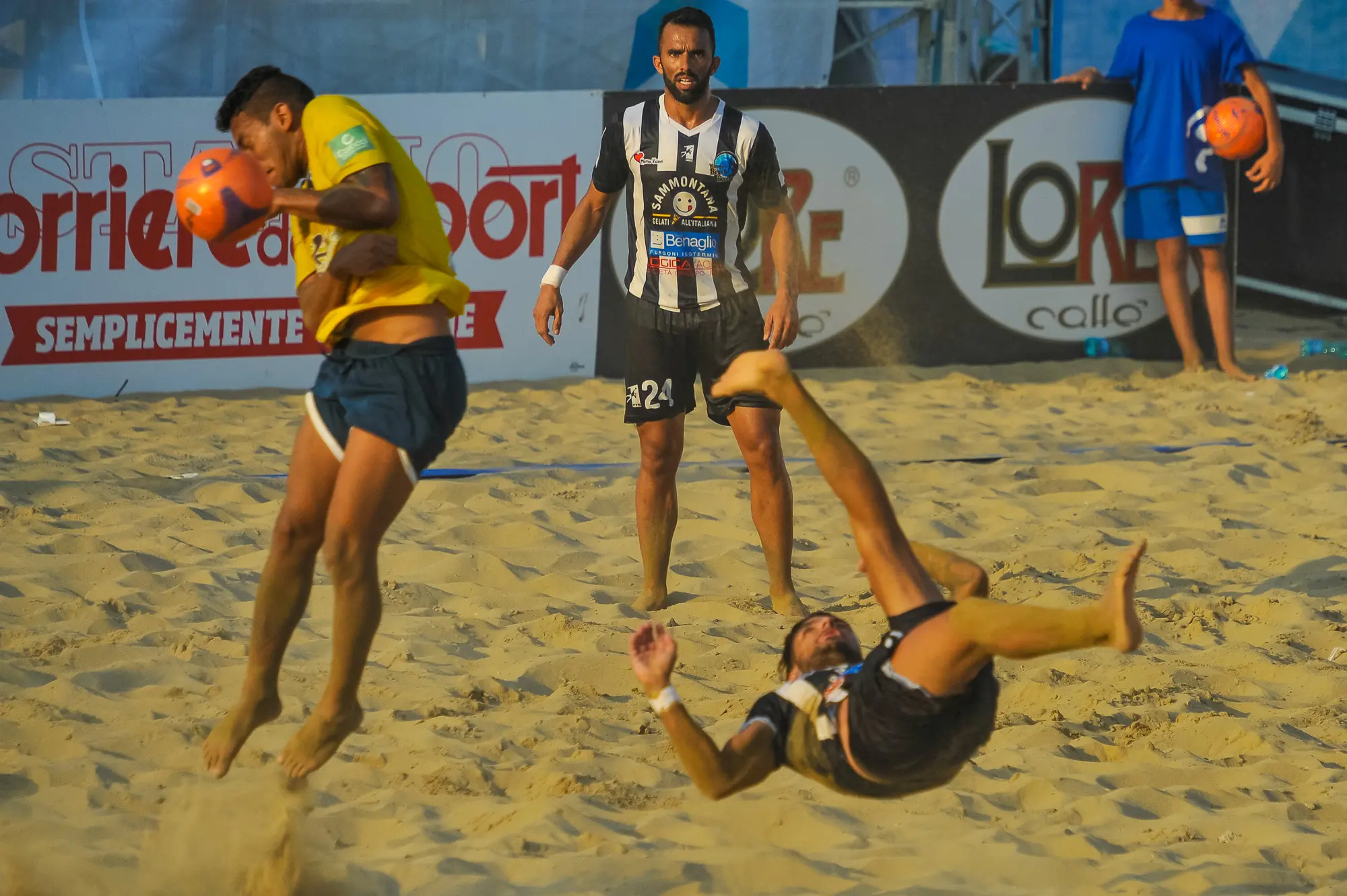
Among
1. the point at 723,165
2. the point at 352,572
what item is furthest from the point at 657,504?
the point at 352,572

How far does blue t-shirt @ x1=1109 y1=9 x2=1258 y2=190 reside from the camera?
961cm

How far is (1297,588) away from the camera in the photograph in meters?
6.02

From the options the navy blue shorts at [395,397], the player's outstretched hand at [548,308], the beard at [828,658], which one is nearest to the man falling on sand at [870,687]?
the beard at [828,658]

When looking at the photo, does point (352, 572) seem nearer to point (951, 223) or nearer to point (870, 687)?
point (870, 687)

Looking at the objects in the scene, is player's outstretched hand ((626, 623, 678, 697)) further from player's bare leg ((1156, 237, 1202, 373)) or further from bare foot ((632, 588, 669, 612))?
player's bare leg ((1156, 237, 1202, 373))

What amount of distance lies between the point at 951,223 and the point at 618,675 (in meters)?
5.39

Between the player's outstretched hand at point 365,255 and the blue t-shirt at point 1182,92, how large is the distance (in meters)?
6.91

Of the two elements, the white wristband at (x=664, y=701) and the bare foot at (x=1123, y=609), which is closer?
the bare foot at (x=1123, y=609)

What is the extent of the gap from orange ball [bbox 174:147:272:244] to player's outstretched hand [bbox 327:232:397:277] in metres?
0.22

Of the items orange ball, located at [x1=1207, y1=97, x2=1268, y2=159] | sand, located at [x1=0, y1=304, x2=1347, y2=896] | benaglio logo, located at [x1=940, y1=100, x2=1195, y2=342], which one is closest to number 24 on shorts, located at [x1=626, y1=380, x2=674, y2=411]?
sand, located at [x1=0, y1=304, x2=1347, y2=896]

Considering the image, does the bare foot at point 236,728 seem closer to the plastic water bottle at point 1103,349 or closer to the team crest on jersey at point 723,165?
the team crest on jersey at point 723,165

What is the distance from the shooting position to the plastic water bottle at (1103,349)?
10023 millimetres

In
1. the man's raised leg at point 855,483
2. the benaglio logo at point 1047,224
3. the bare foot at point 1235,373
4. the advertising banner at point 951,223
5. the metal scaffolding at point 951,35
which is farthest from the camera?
the metal scaffolding at point 951,35

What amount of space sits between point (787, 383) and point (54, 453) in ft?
17.3
